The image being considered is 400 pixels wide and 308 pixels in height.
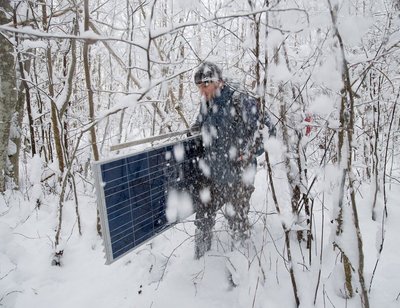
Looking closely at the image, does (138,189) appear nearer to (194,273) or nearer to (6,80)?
(194,273)

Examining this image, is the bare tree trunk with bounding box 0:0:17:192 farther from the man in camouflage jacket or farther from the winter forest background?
the man in camouflage jacket

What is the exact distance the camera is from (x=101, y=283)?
9.39ft

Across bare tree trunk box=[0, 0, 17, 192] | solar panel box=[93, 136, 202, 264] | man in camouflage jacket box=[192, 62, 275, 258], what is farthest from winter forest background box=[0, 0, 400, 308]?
solar panel box=[93, 136, 202, 264]

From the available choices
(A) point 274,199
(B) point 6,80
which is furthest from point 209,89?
(B) point 6,80

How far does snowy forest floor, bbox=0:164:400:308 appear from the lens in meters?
2.23

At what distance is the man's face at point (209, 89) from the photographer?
8.69 feet

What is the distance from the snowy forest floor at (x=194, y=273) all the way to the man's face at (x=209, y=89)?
1.06 metres

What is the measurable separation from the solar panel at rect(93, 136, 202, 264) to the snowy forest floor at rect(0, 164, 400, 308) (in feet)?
1.41

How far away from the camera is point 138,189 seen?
227 cm

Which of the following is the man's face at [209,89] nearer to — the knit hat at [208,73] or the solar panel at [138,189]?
the knit hat at [208,73]

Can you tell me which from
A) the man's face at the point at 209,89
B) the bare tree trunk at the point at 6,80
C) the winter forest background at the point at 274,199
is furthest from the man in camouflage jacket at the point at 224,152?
the bare tree trunk at the point at 6,80

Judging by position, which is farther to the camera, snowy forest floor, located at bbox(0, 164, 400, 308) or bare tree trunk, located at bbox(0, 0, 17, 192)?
bare tree trunk, located at bbox(0, 0, 17, 192)

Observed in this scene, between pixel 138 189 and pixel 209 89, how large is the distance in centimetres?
105

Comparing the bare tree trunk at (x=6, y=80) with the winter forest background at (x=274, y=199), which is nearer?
the winter forest background at (x=274, y=199)
